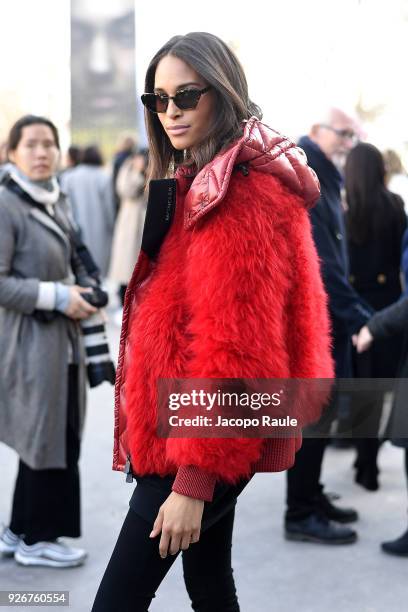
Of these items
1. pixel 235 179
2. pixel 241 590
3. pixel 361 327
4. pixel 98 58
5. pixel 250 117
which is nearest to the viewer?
pixel 235 179

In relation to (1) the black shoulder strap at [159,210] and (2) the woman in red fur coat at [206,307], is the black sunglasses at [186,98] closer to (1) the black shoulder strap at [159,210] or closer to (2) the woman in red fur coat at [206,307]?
(2) the woman in red fur coat at [206,307]

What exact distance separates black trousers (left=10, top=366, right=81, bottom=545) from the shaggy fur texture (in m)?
1.62

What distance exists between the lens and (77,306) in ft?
11.5

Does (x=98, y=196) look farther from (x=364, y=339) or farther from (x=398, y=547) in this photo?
(x=398, y=547)

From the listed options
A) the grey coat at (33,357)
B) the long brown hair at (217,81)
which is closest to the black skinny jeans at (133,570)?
the long brown hair at (217,81)

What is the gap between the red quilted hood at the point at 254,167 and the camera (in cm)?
187

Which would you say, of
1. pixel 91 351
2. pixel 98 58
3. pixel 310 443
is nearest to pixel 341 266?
pixel 310 443

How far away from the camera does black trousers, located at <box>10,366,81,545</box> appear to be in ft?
11.8

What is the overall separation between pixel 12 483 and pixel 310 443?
176 centimetres

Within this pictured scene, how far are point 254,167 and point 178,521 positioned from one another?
0.80 m

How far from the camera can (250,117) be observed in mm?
2100

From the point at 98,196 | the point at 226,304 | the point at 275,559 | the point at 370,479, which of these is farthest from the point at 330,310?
the point at 98,196

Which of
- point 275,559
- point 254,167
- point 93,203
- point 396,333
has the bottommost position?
point 275,559

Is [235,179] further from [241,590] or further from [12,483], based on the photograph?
[12,483]
